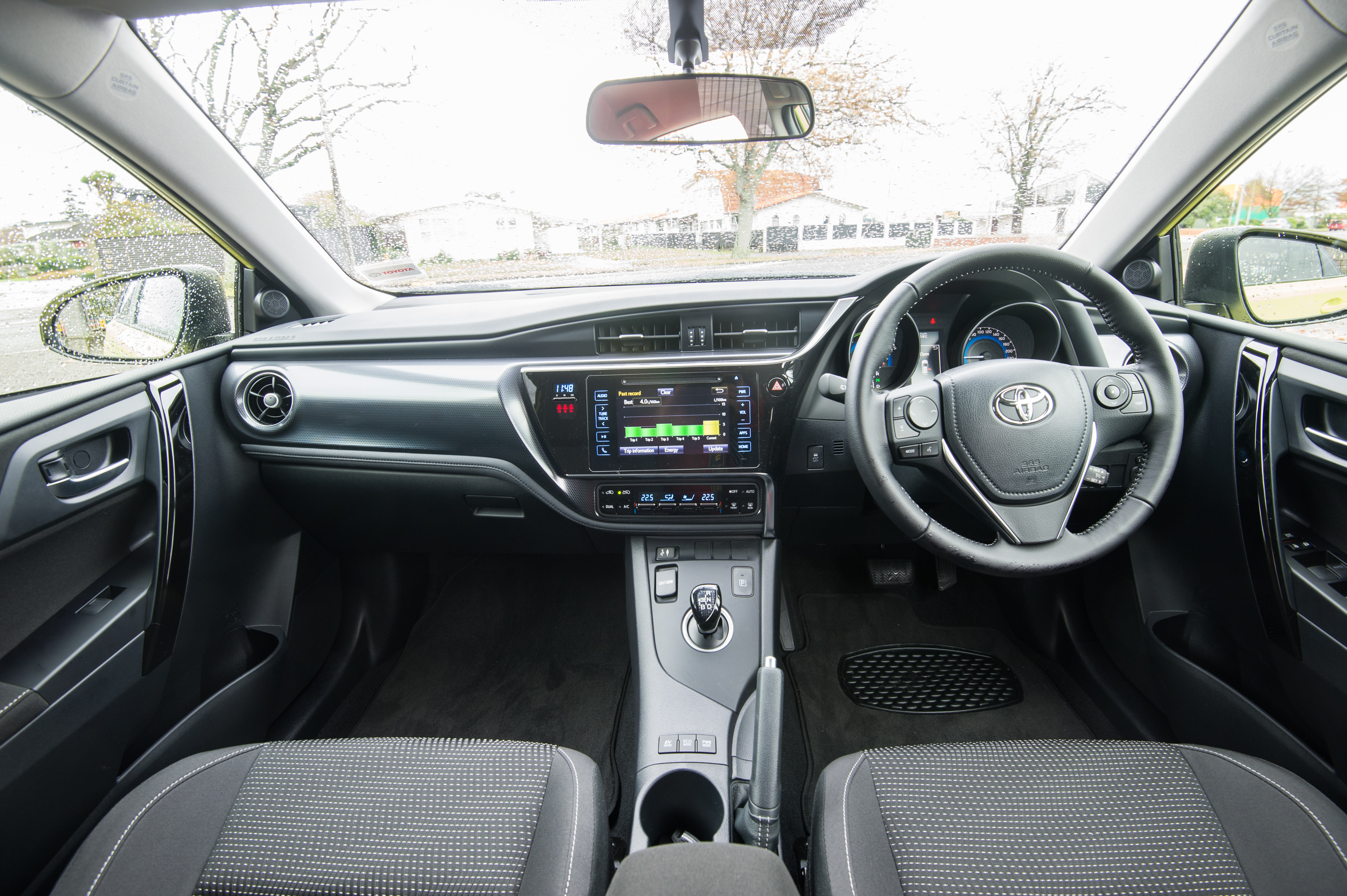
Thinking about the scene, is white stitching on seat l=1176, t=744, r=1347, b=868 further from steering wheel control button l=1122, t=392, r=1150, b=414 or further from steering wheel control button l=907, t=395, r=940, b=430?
steering wheel control button l=907, t=395, r=940, b=430

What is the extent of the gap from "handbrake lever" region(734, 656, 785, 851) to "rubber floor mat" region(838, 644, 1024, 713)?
1.05m

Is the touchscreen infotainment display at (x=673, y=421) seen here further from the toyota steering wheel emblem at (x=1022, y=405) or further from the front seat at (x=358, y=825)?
the front seat at (x=358, y=825)

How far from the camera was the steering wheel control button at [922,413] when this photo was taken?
56.8 inches

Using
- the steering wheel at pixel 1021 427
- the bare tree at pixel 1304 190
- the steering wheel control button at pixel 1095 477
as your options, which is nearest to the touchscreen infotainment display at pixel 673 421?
the steering wheel at pixel 1021 427

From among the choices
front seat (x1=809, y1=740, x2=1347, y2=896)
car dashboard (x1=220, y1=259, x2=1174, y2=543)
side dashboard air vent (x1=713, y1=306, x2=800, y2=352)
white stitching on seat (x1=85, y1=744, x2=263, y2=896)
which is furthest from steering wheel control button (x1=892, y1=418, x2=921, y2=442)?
white stitching on seat (x1=85, y1=744, x2=263, y2=896)

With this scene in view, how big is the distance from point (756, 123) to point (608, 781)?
207 centimetres

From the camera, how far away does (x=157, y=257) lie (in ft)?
6.63

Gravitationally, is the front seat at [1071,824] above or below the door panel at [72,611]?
below

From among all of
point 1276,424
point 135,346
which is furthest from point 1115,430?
point 135,346

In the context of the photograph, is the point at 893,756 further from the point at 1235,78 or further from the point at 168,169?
the point at 168,169

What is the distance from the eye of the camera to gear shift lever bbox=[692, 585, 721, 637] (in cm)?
175

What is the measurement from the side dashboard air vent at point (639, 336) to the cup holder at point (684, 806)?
111 cm

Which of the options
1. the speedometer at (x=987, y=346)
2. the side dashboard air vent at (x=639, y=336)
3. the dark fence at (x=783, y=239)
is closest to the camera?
the speedometer at (x=987, y=346)

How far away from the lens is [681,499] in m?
1.92
